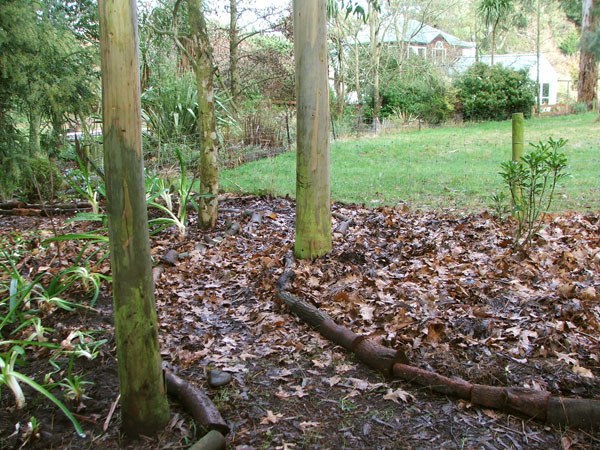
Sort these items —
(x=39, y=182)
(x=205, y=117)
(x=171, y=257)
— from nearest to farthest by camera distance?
(x=171, y=257) < (x=205, y=117) < (x=39, y=182)

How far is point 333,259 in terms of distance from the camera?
5.00 meters

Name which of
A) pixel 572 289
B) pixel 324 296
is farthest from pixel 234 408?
pixel 572 289

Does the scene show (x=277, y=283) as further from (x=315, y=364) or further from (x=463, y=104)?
(x=463, y=104)

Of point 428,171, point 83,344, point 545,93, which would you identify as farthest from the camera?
point 545,93

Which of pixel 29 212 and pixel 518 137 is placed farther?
pixel 29 212

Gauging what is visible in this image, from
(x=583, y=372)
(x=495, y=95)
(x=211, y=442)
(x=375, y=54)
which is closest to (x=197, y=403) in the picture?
(x=211, y=442)

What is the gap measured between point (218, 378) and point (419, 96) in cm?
2452

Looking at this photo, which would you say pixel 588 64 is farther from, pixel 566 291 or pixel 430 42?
pixel 566 291

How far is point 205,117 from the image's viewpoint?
604cm

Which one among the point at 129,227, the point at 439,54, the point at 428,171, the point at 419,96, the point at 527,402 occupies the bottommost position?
the point at 527,402

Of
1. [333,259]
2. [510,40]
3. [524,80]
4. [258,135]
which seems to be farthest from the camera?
[510,40]

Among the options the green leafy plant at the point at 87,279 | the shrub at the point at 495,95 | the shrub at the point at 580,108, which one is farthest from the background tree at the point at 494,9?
the green leafy plant at the point at 87,279

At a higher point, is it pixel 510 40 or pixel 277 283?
pixel 510 40

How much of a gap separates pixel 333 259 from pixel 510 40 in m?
53.4
